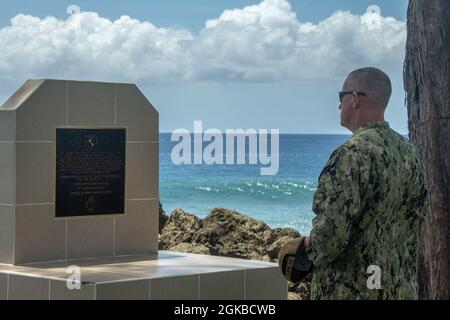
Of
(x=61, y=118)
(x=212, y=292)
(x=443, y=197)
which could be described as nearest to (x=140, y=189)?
(x=61, y=118)

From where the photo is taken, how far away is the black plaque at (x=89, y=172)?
9805mm

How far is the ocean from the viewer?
154 ft

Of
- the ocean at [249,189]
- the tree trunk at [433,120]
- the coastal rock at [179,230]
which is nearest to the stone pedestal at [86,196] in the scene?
the tree trunk at [433,120]

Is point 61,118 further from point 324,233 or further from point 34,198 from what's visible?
point 324,233

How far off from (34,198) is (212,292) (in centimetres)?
199

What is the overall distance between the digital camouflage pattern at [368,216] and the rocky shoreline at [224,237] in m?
6.62

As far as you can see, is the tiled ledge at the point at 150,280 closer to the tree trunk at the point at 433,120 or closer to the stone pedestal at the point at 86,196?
the stone pedestal at the point at 86,196

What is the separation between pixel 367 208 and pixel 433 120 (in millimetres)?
4359

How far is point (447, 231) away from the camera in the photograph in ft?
31.4

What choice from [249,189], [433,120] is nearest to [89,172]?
[433,120]

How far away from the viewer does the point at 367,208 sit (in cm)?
549

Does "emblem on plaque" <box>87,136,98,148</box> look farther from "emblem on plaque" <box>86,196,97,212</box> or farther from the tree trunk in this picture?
the tree trunk

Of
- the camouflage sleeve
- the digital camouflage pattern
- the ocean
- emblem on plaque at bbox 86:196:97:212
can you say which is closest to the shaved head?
the digital camouflage pattern

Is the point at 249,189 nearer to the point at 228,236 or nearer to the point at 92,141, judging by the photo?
the point at 228,236
